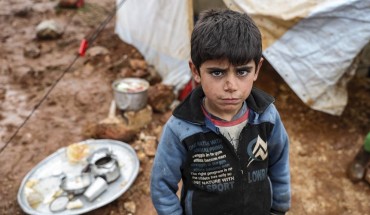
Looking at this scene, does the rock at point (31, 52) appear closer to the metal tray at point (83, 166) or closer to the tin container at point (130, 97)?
the tin container at point (130, 97)

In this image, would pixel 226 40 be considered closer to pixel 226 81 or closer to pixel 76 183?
pixel 226 81

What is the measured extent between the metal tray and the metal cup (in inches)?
1.7

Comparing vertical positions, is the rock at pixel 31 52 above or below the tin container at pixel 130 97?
below

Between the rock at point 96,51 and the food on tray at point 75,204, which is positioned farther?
the rock at point 96,51

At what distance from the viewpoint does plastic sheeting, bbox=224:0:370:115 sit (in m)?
2.46

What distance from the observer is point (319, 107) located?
2930mm

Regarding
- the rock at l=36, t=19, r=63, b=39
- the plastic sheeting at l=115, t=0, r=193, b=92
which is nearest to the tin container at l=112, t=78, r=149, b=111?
the plastic sheeting at l=115, t=0, r=193, b=92

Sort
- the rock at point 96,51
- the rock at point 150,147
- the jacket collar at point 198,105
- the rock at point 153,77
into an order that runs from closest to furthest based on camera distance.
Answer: the jacket collar at point 198,105
the rock at point 150,147
the rock at point 153,77
the rock at point 96,51

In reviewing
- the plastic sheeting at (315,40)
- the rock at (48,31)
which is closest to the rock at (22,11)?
the rock at (48,31)

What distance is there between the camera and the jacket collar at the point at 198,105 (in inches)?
47.4

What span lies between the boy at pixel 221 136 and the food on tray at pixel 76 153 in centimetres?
172

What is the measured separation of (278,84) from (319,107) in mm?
662

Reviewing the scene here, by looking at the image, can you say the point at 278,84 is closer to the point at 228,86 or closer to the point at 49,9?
the point at 228,86

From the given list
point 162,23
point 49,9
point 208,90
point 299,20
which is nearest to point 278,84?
point 299,20
